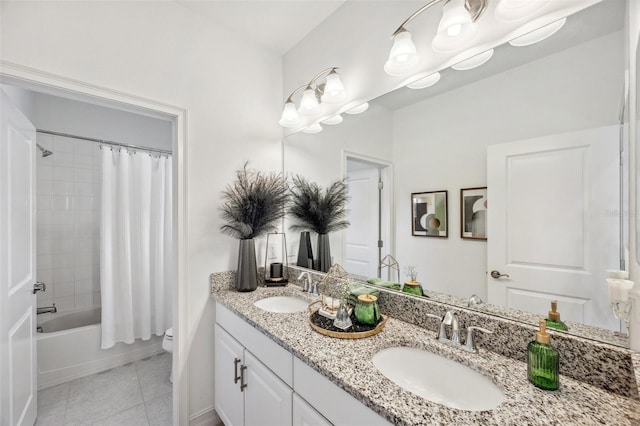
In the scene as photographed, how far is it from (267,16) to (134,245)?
234 centimetres

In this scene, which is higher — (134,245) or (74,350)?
(134,245)

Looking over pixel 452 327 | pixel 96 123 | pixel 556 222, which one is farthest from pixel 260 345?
pixel 96 123

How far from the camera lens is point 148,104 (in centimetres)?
154

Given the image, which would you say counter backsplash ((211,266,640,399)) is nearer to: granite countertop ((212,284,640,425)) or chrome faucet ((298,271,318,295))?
granite countertop ((212,284,640,425))

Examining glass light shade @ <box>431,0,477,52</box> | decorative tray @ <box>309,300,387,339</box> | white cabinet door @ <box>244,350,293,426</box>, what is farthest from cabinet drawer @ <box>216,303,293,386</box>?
glass light shade @ <box>431,0,477,52</box>

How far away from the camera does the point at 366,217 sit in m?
1.54

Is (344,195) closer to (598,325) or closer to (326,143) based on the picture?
(326,143)

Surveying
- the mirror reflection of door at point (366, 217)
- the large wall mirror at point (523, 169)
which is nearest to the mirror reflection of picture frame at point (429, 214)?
the large wall mirror at point (523, 169)

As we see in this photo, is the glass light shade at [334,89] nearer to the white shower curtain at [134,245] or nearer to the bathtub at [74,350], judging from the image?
the white shower curtain at [134,245]

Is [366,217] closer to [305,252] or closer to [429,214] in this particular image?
[429,214]

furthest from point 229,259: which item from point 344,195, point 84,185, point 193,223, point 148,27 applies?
point 84,185

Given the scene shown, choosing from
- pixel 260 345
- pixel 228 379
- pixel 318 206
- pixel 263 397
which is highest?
pixel 318 206

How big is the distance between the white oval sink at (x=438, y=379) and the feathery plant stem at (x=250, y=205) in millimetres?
1138

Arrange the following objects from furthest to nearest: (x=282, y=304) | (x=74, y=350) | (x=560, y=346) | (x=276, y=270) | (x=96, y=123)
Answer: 1. (x=96, y=123)
2. (x=74, y=350)
3. (x=276, y=270)
4. (x=282, y=304)
5. (x=560, y=346)
